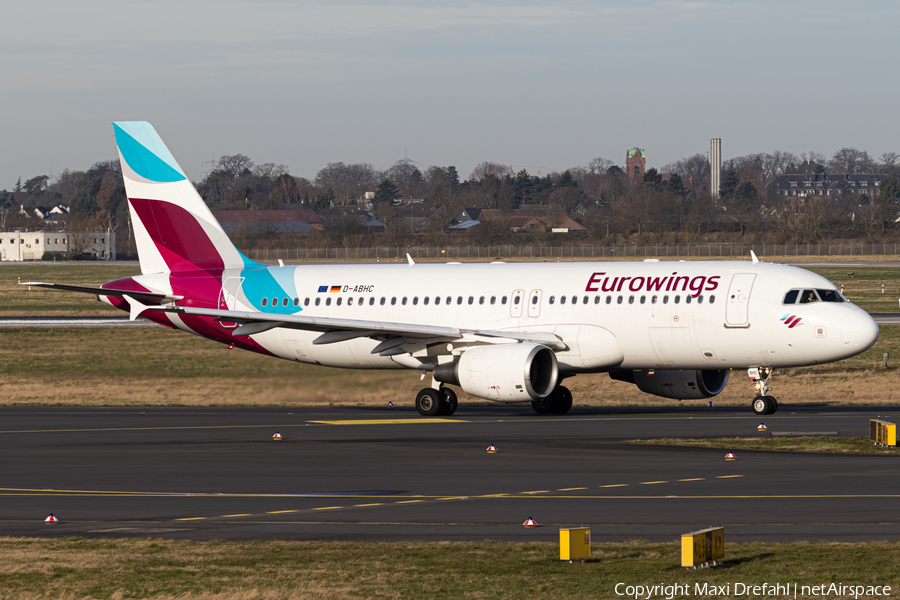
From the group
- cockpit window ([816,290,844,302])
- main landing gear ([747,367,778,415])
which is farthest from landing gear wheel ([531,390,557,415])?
cockpit window ([816,290,844,302])

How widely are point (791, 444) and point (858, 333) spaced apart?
6873 mm

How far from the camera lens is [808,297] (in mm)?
34562

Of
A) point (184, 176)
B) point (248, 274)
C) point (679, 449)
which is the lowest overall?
point (679, 449)

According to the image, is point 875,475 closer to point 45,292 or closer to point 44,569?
point 44,569

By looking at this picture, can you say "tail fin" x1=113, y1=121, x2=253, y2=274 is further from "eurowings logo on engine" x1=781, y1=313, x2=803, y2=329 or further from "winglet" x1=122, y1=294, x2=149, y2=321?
"eurowings logo on engine" x1=781, y1=313, x2=803, y2=329

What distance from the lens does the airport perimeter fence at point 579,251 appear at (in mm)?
142125

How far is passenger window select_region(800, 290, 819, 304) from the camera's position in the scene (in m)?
34.5

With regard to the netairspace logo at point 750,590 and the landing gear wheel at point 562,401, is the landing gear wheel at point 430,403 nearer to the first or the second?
the landing gear wheel at point 562,401

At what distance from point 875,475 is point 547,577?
1113 cm

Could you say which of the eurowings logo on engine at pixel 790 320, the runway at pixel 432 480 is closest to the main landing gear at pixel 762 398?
the runway at pixel 432 480

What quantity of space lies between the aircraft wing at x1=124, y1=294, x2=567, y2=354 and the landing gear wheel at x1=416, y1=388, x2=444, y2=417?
1637 mm

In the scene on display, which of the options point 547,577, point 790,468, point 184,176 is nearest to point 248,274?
point 184,176

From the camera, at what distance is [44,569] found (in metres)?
15.4

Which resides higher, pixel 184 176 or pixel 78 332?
pixel 184 176
